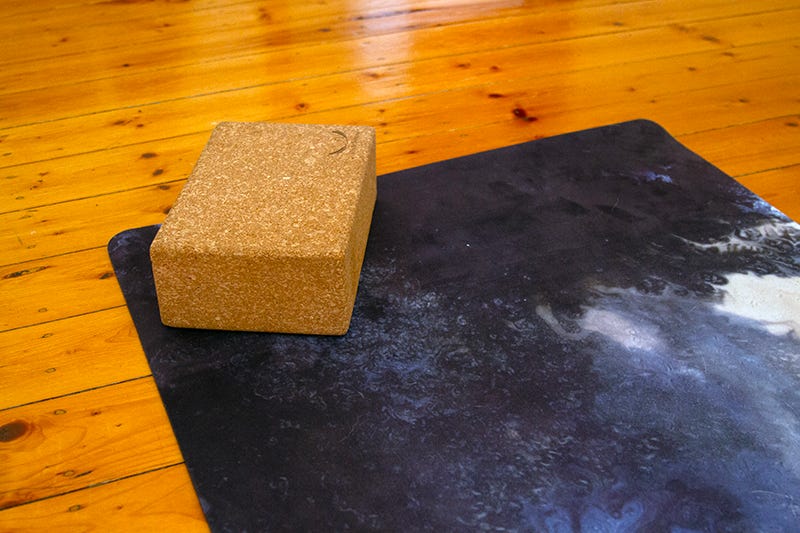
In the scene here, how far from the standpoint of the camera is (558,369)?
4.40ft

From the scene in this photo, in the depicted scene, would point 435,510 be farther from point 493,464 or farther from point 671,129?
point 671,129

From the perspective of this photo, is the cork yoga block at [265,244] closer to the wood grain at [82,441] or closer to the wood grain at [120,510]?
the wood grain at [82,441]

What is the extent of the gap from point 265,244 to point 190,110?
3.17 feet

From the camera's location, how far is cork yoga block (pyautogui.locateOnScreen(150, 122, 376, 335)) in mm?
1322

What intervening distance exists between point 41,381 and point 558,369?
2.67 feet

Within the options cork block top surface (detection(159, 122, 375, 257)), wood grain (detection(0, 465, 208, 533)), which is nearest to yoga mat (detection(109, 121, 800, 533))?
wood grain (detection(0, 465, 208, 533))

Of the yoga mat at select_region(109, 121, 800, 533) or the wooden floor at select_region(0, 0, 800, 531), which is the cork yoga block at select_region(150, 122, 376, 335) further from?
the wooden floor at select_region(0, 0, 800, 531)

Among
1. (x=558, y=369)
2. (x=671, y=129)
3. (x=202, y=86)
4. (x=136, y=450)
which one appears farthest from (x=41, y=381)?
(x=671, y=129)

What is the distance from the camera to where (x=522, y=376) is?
1.33 metres

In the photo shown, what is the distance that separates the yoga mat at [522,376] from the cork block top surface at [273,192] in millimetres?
176

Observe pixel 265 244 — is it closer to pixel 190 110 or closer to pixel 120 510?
pixel 120 510

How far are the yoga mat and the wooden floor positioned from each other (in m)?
0.09

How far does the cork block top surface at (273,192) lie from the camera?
1.33 metres

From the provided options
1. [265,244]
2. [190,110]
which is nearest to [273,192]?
[265,244]
